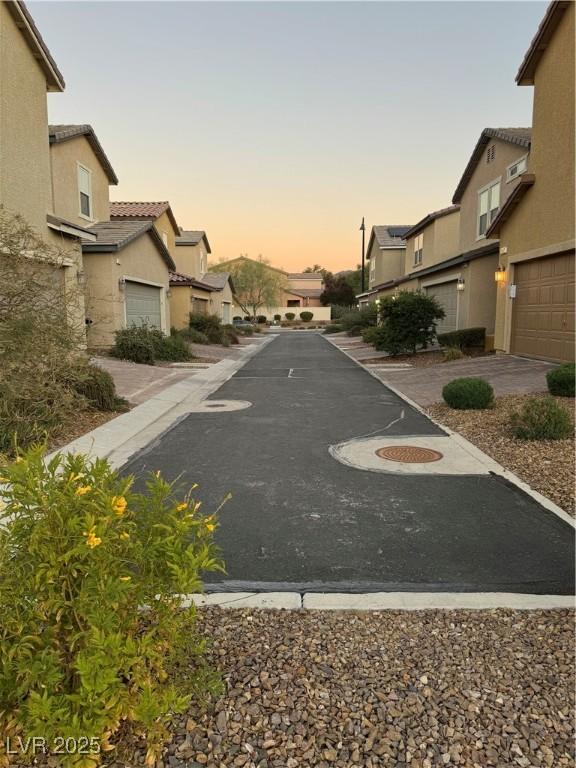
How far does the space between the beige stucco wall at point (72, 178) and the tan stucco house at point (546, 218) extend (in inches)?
557

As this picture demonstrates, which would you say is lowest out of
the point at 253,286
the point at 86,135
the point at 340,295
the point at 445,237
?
the point at 340,295

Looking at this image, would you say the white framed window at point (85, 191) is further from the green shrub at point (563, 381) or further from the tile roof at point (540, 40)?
the green shrub at point (563, 381)

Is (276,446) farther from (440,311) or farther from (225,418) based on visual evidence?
(440,311)

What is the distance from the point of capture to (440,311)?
2058 centimetres

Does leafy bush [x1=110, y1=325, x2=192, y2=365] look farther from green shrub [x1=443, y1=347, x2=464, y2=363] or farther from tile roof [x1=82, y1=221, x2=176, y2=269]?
green shrub [x1=443, y1=347, x2=464, y2=363]

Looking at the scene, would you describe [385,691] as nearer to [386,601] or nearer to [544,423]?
[386,601]

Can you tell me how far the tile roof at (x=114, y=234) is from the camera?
17844 millimetres

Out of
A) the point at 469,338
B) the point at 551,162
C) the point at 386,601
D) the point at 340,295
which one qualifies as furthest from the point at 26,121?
the point at 340,295

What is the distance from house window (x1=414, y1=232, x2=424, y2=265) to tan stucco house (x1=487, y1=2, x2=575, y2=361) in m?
12.9

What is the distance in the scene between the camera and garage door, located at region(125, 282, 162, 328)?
2023 cm

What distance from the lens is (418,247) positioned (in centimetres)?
3039

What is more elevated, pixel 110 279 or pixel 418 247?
pixel 418 247

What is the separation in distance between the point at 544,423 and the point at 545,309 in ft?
27.7

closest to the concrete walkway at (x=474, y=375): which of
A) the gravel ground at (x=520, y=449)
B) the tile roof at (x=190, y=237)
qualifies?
the gravel ground at (x=520, y=449)
